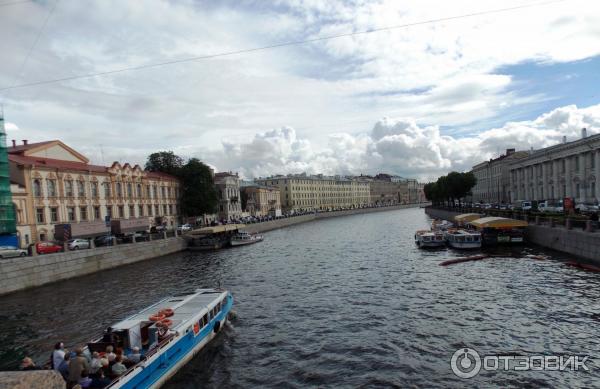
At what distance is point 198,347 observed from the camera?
17375 millimetres

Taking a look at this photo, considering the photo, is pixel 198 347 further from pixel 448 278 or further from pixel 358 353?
pixel 448 278

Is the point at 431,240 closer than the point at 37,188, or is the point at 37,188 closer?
the point at 431,240

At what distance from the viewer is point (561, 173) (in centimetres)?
7856

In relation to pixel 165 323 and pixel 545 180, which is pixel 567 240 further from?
pixel 545 180

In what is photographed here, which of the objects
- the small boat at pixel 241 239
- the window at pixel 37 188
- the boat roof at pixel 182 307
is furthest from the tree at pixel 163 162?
the boat roof at pixel 182 307

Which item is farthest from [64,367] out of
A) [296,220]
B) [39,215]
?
[296,220]

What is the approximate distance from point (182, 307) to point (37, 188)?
3773 centimetres

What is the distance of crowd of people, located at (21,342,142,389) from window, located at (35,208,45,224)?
1578 inches

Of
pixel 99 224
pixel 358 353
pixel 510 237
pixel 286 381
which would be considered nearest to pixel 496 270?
pixel 510 237

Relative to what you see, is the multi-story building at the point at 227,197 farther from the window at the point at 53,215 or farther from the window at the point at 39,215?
the window at the point at 39,215

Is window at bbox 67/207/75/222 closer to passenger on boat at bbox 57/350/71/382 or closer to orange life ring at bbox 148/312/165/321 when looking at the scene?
orange life ring at bbox 148/312/165/321

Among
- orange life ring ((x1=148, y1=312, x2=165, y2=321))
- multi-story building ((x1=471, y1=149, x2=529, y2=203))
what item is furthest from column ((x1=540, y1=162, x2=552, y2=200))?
orange life ring ((x1=148, y1=312, x2=165, y2=321))

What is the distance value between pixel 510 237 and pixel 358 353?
34.3 metres

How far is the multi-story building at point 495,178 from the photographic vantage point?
11588cm
